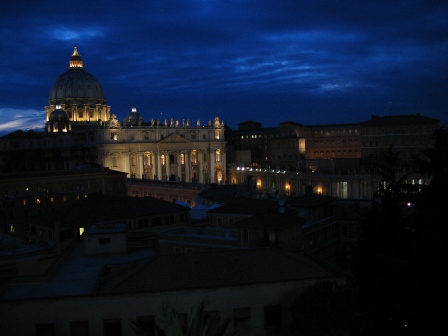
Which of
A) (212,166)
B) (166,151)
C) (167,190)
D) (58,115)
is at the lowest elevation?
(167,190)

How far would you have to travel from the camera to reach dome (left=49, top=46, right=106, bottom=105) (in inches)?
4409

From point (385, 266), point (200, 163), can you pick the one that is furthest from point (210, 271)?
point (200, 163)

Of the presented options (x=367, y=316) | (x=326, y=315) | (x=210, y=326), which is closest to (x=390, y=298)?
(x=367, y=316)

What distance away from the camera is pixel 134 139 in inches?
3669

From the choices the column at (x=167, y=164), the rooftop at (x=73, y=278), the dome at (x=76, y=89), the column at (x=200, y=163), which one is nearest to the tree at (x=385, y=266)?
the rooftop at (x=73, y=278)

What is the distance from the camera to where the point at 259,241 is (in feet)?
80.3

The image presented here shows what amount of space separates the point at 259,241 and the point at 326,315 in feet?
34.6

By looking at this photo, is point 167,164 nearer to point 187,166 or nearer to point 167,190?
point 187,166

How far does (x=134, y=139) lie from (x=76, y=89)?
2756 centimetres

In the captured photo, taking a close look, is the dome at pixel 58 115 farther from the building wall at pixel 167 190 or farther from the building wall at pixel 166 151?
the building wall at pixel 167 190

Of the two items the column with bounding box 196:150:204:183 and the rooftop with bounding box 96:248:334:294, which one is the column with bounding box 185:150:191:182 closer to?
the column with bounding box 196:150:204:183

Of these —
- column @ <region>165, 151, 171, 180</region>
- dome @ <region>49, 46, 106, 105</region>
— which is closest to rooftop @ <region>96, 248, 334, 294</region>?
column @ <region>165, 151, 171, 180</region>

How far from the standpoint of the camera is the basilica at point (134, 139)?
299 feet

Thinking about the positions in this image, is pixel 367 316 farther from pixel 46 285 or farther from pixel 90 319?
pixel 46 285
